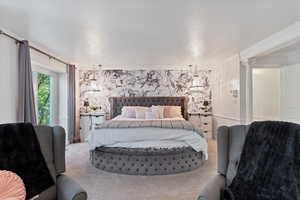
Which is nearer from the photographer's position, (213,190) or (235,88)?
(213,190)

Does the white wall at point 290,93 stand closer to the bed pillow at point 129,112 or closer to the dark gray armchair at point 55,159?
the bed pillow at point 129,112

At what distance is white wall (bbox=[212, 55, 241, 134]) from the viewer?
550 cm

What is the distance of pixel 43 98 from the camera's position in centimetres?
572

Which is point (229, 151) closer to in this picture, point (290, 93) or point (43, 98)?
point (290, 93)

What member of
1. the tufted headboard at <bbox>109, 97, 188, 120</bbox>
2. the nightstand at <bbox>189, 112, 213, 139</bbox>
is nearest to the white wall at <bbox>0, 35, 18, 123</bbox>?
the tufted headboard at <bbox>109, 97, 188, 120</bbox>

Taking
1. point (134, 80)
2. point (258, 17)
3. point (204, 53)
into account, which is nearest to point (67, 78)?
point (134, 80)

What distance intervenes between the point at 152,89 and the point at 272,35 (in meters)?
4.11

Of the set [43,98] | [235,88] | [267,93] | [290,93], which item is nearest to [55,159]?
[43,98]

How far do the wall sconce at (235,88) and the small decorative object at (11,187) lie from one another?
16.0 feet

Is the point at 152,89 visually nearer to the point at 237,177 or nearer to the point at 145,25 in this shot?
the point at 145,25

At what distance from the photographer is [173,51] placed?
193 inches

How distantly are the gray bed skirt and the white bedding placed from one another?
0.09 meters

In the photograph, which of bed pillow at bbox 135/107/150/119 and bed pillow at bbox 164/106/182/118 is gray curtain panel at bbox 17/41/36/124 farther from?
bed pillow at bbox 164/106/182/118

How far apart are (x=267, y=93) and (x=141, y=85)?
12.5ft
